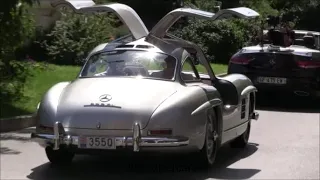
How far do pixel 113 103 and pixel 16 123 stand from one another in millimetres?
3932

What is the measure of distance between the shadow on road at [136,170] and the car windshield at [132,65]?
3.04 feet

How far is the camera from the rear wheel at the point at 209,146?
8.23 metres

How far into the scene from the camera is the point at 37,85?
14875 millimetres

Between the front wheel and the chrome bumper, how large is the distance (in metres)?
0.56

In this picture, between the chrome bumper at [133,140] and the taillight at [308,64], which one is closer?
the chrome bumper at [133,140]

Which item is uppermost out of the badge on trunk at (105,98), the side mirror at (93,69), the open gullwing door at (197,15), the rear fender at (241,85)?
the open gullwing door at (197,15)

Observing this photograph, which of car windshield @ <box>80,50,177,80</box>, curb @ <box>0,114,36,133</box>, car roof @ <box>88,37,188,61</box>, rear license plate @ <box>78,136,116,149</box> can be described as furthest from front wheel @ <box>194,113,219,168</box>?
curb @ <box>0,114,36,133</box>

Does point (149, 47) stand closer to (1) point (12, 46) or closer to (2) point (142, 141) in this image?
(2) point (142, 141)

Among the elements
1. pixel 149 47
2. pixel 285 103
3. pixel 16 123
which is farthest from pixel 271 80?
pixel 149 47

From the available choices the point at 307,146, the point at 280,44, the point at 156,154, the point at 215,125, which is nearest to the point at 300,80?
the point at 280,44

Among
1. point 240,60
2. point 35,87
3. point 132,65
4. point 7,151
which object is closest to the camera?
point 132,65

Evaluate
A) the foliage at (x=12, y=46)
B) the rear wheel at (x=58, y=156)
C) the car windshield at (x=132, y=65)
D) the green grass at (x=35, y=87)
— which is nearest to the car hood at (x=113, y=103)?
the car windshield at (x=132, y=65)

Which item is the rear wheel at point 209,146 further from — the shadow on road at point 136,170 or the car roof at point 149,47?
the car roof at point 149,47

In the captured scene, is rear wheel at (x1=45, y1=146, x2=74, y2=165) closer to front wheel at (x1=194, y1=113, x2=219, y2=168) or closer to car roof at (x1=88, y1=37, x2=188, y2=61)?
car roof at (x1=88, y1=37, x2=188, y2=61)
